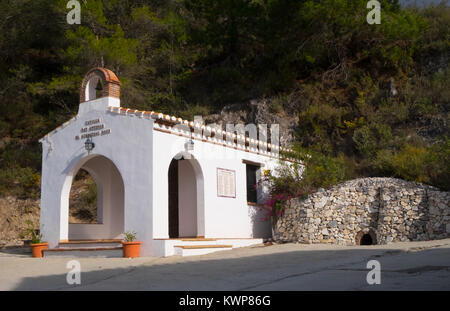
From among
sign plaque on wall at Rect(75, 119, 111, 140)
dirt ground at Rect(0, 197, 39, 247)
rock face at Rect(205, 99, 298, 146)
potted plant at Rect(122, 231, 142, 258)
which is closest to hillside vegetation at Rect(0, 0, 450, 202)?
rock face at Rect(205, 99, 298, 146)

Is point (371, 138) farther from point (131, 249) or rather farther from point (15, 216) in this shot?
point (15, 216)

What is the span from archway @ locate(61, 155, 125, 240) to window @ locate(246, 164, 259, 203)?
13.8ft

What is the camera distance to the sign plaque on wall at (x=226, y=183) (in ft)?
44.4

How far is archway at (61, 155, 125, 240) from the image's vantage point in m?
14.9

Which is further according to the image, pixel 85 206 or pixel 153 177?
pixel 85 206

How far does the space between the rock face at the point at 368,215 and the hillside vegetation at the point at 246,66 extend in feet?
12.7

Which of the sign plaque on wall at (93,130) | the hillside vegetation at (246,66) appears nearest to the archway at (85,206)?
the hillside vegetation at (246,66)

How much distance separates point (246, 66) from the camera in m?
25.9

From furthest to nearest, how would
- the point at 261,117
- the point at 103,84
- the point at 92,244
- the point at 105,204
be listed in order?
1. the point at 261,117
2. the point at 105,204
3. the point at 103,84
4. the point at 92,244

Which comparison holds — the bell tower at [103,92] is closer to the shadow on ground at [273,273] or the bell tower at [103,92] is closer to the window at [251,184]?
the shadow on ground at [273,273]

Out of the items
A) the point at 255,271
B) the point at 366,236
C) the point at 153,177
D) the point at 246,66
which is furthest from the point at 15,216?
the point at 255,271

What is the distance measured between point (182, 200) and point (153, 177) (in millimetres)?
3155

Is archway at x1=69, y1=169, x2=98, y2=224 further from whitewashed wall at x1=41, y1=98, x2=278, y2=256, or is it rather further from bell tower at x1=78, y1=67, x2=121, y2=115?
bell tower at x1=78, y1=67, x2=121, y2=115
